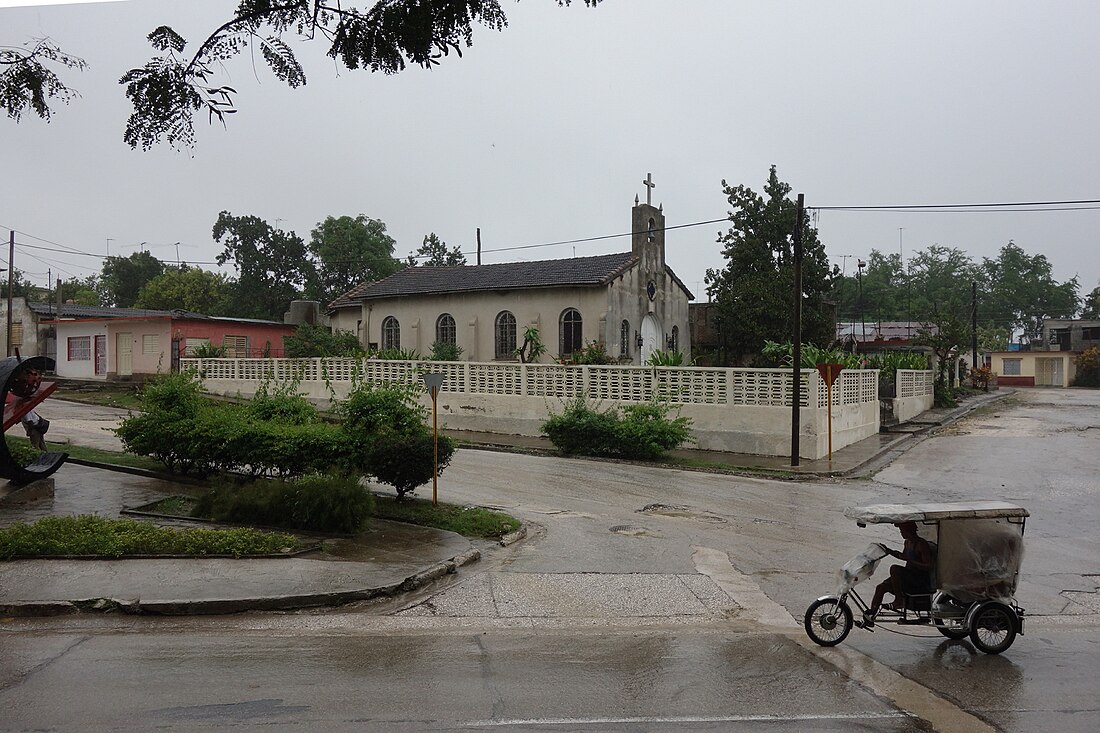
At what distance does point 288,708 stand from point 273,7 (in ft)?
21.2

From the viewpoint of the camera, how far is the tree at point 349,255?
194 ft

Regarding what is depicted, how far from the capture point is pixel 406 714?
5387 mm

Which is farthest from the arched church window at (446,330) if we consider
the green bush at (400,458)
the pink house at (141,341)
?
the green bush at (400,458)

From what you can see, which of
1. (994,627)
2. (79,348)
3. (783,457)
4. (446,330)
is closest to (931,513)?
(994,627)

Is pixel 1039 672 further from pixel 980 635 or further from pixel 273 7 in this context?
pixel 273 7

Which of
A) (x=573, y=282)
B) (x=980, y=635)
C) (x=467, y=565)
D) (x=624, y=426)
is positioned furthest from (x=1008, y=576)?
(x=573, y=282)

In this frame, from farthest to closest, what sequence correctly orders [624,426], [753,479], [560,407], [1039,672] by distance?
[560,407], [624,426], [753,479], [1039,672]

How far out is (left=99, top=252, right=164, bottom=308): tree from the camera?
70375 millimetres

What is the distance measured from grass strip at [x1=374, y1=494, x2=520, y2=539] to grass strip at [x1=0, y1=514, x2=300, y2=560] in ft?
7.73

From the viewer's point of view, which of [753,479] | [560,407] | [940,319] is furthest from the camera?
[940,319]

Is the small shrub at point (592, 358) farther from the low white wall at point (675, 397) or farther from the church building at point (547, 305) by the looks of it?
the low white wall at point (675, 397)

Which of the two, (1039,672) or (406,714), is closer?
(406,714)

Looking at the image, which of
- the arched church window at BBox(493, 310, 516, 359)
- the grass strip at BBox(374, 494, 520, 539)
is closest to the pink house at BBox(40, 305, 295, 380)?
the arched church window at BBox(493, 310, 516, 359)

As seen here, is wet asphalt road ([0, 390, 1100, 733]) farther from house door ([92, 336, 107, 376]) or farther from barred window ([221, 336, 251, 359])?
house door ([92, 336, 107, 376])
